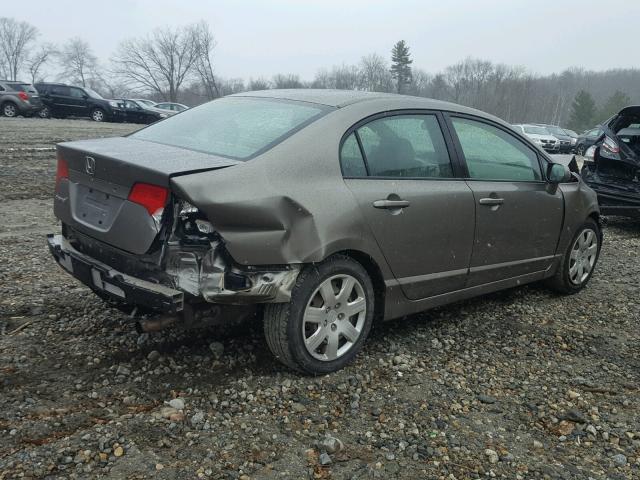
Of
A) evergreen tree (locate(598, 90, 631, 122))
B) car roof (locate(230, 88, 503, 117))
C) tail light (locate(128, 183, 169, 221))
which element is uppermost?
evergreen tree (locate(598, 90, 631, 122))

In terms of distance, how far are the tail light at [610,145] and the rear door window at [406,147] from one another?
4990 millimetres

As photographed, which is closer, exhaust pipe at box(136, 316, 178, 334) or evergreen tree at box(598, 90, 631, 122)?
exhaust pipe at box(136, 316, 178, 334)

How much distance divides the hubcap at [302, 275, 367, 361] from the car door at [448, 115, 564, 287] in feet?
3.41

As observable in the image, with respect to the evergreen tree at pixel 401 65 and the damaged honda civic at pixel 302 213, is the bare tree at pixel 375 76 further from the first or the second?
the damaged honda civic at pixel 302 213

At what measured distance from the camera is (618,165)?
745 cm

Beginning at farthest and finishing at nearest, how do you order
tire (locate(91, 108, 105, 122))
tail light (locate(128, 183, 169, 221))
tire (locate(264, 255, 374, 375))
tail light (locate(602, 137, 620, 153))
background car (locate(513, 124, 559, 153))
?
tire (locate(91, 108, 105, 122)) < background car (locate(513, 124, 559, 153)) < tail light (locate(602, 137, 620, 153)) < tire (locate(264, 255, 374, 375)) < tail light (locate(128, 183, 169, 221))

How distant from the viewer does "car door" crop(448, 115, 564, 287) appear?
3771 mm

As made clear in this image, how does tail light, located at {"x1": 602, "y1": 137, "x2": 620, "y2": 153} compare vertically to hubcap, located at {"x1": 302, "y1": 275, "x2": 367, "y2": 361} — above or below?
above

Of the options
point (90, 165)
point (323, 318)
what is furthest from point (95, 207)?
point (323, 318)

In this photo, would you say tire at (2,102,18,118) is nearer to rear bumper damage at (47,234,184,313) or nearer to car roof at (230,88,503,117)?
car roof at (230,88,503,117)

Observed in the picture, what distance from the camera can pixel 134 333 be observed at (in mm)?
3523

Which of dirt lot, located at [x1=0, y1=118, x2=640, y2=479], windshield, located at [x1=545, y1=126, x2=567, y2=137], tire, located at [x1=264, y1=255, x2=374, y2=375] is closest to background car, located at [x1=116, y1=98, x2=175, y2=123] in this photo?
windshield, located at [x1=545, y1=126, x2=567, y2=137]

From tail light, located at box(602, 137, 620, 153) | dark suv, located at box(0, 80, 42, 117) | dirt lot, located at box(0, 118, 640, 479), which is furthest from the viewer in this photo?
dark suv, located at box(0, 80, 42, 117)

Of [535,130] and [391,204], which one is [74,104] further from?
[391,204]
